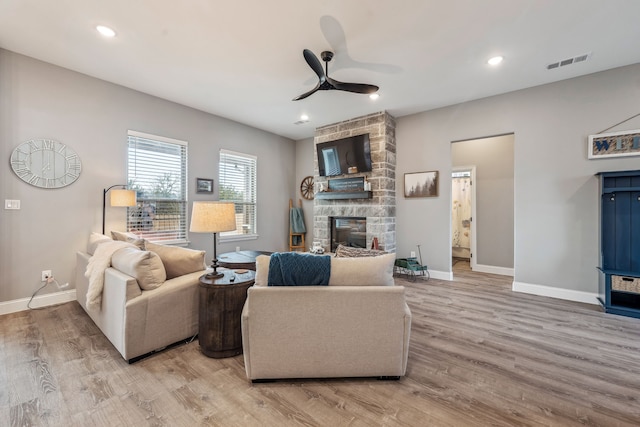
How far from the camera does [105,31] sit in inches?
104

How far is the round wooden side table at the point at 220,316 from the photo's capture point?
2.12 metres

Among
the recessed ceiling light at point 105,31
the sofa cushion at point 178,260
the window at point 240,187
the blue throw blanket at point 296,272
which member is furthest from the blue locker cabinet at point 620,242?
the recessed ceiling light at point 105,31

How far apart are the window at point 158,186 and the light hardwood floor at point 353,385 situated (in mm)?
1730

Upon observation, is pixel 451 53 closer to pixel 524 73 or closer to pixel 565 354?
pixel 524 73

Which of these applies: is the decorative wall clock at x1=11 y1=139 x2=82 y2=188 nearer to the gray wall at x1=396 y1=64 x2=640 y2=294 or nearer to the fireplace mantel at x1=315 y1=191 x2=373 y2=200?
the fireplace mantel at x1=315 y1=191 x2=373 y2=200

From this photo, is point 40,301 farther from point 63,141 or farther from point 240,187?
point 240,187

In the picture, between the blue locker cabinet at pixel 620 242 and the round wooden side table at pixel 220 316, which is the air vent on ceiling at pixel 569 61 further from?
the round wooden side table at pixel 220 316

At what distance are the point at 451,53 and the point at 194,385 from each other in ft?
12.7

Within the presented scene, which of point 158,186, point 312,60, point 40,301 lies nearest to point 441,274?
point 312,60

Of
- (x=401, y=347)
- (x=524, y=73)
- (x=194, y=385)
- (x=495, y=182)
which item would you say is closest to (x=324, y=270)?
(x=401, y=347)

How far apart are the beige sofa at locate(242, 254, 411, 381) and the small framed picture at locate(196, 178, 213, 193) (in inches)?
137

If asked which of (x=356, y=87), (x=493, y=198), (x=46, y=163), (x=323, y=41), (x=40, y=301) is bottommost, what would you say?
(x=40, y=301)

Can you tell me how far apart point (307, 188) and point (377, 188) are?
206 cm

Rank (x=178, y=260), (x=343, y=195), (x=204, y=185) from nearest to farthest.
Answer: (x=178, y=260) < (x=204, y=185) < (x=343, y=195)
